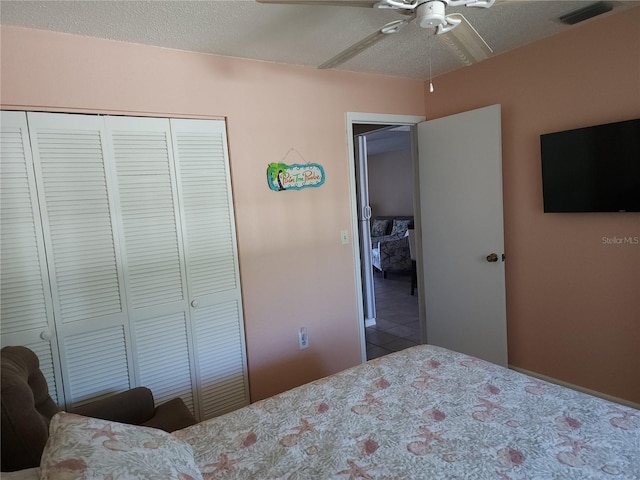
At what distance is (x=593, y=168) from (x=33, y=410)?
3062 millimetres

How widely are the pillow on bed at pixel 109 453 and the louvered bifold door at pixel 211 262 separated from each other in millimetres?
1303

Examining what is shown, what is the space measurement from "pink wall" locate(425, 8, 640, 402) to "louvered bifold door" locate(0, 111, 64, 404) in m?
→ 2.99

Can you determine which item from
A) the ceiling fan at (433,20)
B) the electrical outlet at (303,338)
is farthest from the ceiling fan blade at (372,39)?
the electrical outlet at (303,338)

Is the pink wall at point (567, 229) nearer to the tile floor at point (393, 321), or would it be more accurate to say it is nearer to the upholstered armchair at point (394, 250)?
the tile floor at point (393, 321)

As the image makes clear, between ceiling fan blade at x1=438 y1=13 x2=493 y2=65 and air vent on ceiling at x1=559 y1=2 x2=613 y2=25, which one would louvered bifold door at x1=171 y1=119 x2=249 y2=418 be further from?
air vent on ceiling at x1=559 y1=2 x2=613 y2=25

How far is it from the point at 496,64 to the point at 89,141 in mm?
2768

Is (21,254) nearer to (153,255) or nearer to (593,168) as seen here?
(153,255)

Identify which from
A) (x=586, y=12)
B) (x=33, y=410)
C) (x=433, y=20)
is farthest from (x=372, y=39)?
(x=33, y=410)

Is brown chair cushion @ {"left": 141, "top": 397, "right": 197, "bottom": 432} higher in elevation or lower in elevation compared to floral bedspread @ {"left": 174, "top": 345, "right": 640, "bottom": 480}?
lower

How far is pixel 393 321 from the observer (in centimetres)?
476

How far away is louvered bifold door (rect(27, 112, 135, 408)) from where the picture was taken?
6.84 ft

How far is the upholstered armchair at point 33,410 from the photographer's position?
1.35 metres

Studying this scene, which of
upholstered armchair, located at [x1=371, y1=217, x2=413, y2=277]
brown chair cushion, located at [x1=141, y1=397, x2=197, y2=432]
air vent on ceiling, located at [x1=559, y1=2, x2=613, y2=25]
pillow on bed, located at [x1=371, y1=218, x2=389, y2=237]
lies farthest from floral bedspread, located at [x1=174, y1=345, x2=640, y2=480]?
pillow on bed, located at [x1=371, y1=218, x2=389, y2=237]

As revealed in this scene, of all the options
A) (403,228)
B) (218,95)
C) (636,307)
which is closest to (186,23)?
(218,95)
